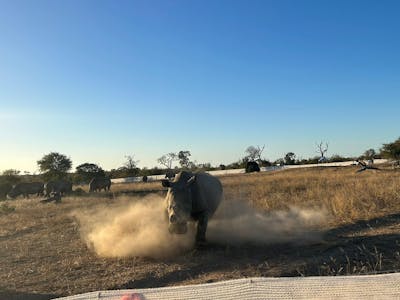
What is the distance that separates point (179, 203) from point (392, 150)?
53372 mm

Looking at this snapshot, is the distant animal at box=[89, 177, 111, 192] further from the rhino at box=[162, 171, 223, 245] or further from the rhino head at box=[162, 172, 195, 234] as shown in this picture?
the rhino head at box=[162, 172, 195, 234]

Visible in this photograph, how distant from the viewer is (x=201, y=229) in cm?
1028

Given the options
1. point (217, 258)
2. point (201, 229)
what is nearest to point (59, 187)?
point (201, 229)

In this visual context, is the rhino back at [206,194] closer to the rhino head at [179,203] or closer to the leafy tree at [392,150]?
the rhino head at [179,203]

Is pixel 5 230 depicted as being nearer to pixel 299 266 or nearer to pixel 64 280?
pixel 64 280

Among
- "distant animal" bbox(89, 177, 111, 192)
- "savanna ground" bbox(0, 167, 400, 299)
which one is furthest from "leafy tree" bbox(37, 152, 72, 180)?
"savanna ground" bbox(0, 167, 400, 299)

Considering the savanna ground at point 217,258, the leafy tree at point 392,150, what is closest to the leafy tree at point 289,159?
the leafy tree at point 392,150

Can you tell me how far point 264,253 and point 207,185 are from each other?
2762 millimetres

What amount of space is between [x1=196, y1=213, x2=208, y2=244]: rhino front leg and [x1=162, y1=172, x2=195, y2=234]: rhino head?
60 cm

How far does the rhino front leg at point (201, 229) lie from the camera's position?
33.3ft

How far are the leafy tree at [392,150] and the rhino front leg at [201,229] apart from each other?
5134cm

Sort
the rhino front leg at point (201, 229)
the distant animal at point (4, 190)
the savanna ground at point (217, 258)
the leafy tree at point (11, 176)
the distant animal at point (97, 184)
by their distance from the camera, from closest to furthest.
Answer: the savanna ground at point (217, 258)
the rhino front leg at point (201, 229)
the distant animal at point (97, 184)
the distant animal at point (4, 190)
the leafy tree at point (11, 176)

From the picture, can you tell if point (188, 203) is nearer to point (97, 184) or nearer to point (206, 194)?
point (206, 194)

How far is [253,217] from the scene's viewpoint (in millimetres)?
12820
